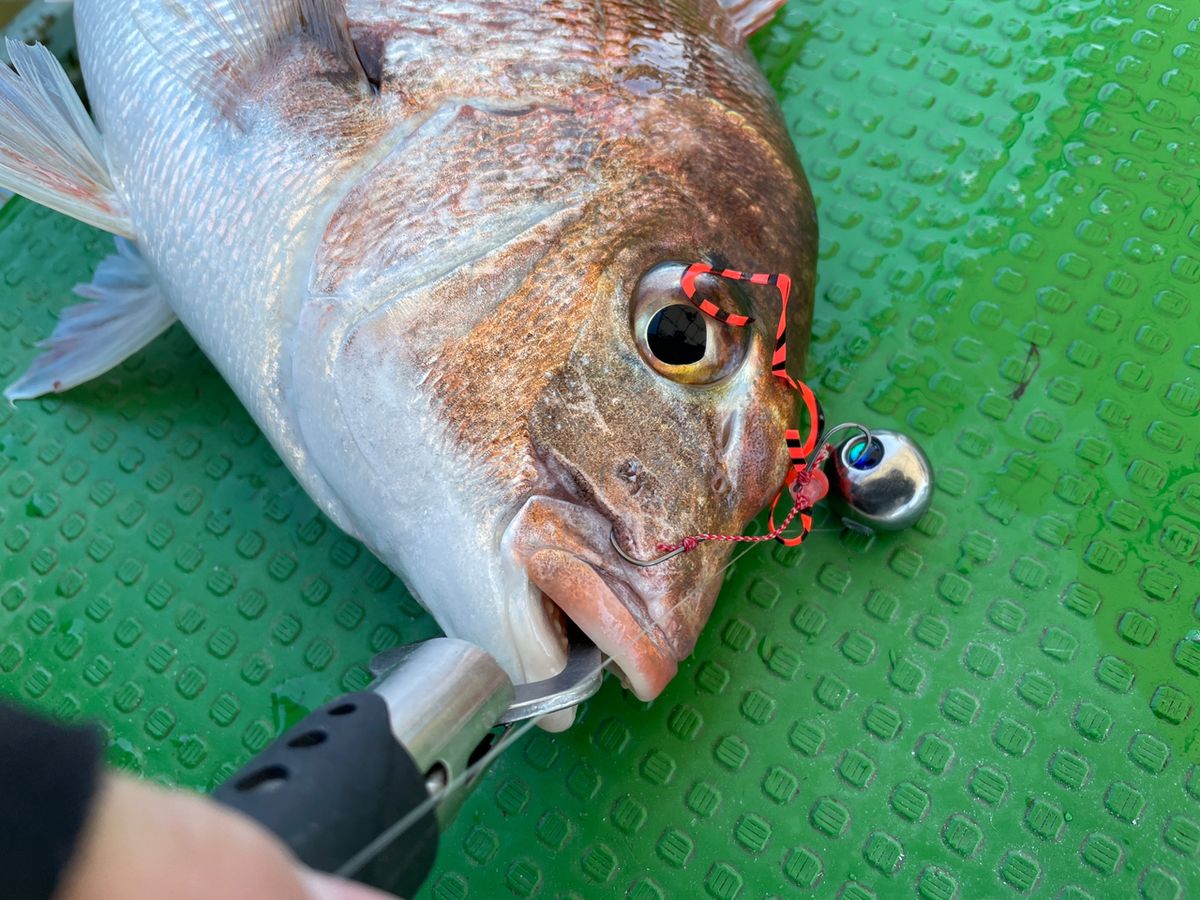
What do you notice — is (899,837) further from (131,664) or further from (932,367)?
(131,664)

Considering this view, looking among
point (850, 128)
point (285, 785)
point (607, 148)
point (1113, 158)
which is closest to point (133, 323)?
point (607, 148)

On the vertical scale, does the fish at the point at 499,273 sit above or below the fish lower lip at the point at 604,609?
above

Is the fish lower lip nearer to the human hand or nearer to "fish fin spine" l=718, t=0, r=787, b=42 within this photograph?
the human hand

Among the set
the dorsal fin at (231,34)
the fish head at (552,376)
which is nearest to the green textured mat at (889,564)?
the fish head at (552,376)

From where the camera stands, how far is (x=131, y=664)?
7.30 feet

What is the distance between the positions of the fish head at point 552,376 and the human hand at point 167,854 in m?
0.72

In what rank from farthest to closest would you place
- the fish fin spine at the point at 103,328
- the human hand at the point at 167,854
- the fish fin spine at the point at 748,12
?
the fish fin spine at the point at 103,328
the fish fin spine at the point at 748,12
the human hand at the point at 167,854

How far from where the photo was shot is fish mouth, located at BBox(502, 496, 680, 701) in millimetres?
1478

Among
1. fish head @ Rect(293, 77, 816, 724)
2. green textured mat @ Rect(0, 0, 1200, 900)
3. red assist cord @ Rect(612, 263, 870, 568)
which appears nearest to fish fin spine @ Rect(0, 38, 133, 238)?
green textured mat @ Rect(0, 0, 1200, 900)

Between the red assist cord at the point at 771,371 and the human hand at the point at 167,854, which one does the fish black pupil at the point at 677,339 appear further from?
the human hand at the point at 167,854

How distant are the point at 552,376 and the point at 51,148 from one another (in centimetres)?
143

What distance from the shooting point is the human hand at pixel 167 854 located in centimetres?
75

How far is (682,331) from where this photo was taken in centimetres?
161

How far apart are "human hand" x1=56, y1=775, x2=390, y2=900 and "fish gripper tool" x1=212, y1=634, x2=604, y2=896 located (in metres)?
0.20
